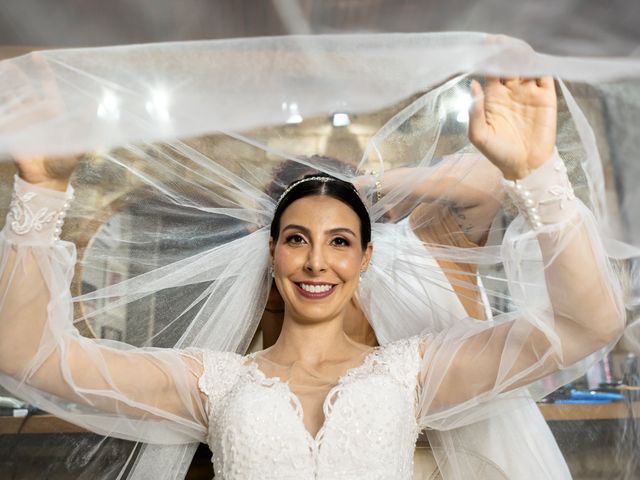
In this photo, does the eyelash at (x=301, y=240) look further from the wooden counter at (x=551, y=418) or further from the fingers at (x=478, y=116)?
the wooden counter at (x=551, y=418)

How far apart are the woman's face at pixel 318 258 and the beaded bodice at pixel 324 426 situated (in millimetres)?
182

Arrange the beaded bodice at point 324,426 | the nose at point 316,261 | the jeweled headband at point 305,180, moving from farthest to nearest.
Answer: the jeweled headband at point 305,180
the nose at point 316,261
the beaded bodice at point 324,426

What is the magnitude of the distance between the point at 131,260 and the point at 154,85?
1.46ft

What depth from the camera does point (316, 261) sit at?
1.76 m

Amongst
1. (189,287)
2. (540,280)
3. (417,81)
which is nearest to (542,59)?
(417,81)

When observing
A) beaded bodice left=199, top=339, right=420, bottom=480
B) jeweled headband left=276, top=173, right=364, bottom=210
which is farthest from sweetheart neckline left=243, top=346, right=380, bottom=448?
jeweled headband left=276, top=173, right=364, bottom=210

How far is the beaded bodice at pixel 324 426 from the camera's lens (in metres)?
1.60

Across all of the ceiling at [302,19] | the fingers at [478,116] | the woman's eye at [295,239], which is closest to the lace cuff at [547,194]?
the fingers at [478,116]

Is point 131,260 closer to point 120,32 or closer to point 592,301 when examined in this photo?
point 120,32

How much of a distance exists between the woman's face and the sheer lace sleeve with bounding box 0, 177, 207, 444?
11.3 inches

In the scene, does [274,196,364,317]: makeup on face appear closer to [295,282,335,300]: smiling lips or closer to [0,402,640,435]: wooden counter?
[295,282,335,300]: smiling lips

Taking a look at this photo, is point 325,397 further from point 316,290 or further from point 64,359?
point 64,359

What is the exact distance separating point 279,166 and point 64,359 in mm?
661

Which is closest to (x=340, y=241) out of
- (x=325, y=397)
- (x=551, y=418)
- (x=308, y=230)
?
(x=308, y=230)
